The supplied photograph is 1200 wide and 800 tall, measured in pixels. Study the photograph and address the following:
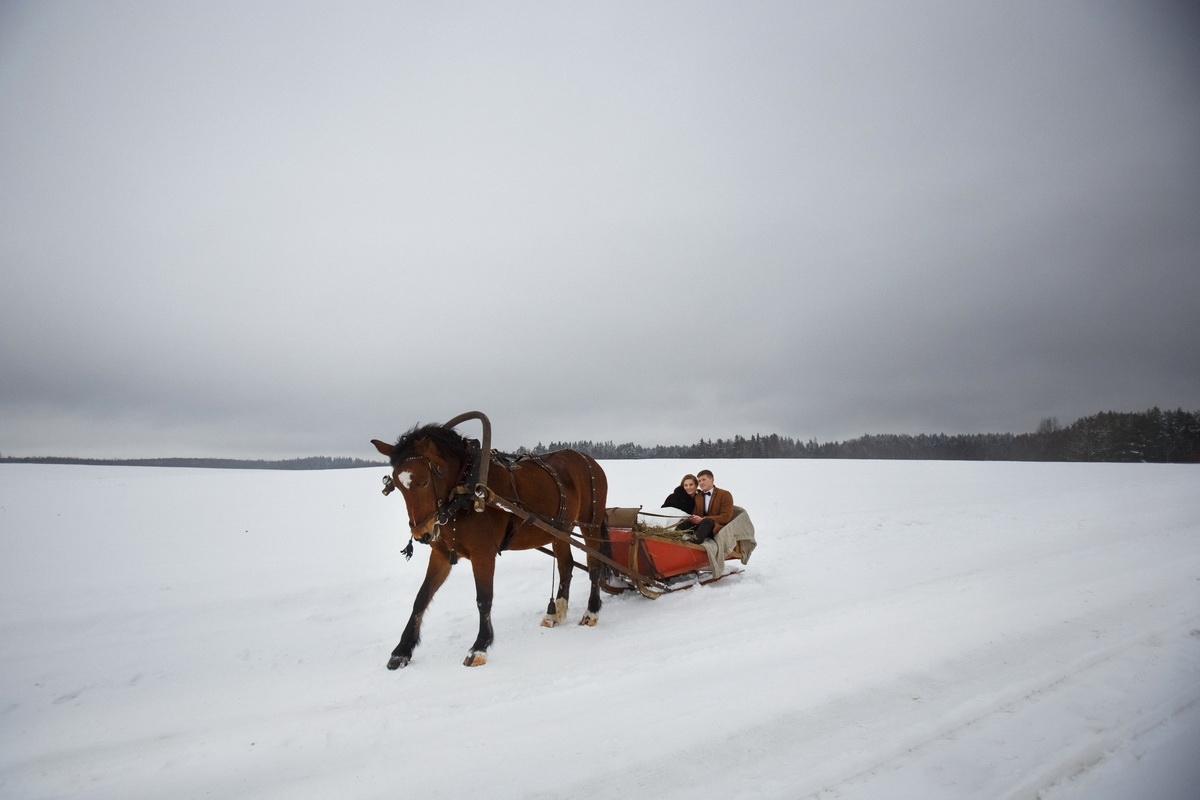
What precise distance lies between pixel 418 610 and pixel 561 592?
5.52ft

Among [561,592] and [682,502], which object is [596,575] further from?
[682,502]

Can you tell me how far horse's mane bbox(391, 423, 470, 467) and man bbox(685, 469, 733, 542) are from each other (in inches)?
131

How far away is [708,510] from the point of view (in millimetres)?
7020

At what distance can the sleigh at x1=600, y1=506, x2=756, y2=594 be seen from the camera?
6.32m

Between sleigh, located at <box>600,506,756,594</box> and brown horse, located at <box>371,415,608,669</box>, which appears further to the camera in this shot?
sleigh, located at <box>600,506,756,594</box>

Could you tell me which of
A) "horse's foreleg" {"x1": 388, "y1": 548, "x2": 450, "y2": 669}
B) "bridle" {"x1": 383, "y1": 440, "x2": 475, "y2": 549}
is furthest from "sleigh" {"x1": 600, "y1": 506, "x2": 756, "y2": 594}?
"bridle" {"x1": 383, "y1": 440, "x2": 475, "y2": 549}

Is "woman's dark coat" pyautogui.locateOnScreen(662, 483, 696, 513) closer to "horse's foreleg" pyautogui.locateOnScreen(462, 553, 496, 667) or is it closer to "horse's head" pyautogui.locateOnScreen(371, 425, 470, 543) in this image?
"horse's foreleg" pyautogui.locateOnScreen(462, 553, 496, 667)

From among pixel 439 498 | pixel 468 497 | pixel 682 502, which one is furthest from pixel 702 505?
pixel 439 498

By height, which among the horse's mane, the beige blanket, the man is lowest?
the beige blanket

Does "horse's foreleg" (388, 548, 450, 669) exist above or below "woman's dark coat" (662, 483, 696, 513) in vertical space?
below

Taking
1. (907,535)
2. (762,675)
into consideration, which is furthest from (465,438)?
(907,535)

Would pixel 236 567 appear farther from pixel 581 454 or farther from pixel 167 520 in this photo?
pixel 581 454

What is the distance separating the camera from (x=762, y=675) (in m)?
3.75

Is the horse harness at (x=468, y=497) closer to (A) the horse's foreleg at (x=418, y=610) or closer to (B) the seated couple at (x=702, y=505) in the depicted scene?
(A) the horse's foreleg at (x=418, y=610)
